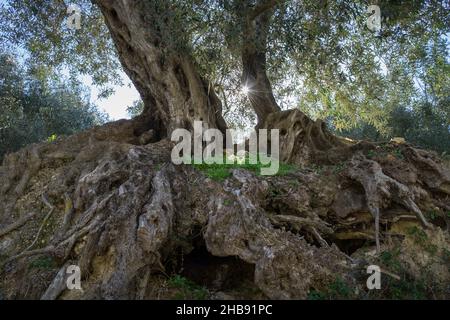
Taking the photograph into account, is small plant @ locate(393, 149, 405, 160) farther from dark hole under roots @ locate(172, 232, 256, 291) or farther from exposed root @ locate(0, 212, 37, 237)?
exposed root @ locate(0, 212, 37, 237)

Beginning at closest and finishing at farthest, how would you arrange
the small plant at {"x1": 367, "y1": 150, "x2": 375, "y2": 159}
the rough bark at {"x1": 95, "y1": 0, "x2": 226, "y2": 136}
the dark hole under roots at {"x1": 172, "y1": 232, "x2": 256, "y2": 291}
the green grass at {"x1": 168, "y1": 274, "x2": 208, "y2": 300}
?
the green grass at {"x1": 168, "y1": 274, "x2": 208, "y2": 300} → the dark hole under roots at {"x1": 172, "y1": 232, "x2": 256, "y2": 291} → the small plant at {"x1": 367, "y1": 150, "x2": 375, "y2": 159} → the rough bark at {"x1": 95, "y1": 0, "x2": 226, "y2": 136}

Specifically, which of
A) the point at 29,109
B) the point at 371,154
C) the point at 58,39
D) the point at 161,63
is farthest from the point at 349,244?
the point at 29,109

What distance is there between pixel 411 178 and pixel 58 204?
22.3 ft

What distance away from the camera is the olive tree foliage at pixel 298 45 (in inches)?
353

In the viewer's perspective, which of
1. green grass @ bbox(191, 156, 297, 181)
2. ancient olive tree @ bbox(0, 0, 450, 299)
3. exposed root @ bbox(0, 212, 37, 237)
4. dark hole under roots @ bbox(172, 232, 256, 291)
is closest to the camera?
ancient olive tree @ bbox(0, 0, 450, 299)

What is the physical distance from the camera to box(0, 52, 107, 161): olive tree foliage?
17234 millimetres

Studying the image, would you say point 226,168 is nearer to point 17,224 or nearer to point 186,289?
point 186,289

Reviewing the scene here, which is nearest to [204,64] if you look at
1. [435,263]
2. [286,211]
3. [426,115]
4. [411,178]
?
[286,211]

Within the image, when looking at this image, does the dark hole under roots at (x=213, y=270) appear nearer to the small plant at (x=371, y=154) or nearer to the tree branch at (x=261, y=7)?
the small plant at (x=371, y=154)

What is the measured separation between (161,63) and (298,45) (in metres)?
3.27

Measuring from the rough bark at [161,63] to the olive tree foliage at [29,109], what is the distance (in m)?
6.35

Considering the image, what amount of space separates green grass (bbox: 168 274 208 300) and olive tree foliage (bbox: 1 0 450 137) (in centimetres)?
514

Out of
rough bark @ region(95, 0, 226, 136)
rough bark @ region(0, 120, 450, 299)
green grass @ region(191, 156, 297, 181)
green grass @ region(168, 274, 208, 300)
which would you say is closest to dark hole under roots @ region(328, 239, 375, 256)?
rough bark @ region(0, 120, 450, 299)

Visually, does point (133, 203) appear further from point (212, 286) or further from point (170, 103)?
point (170, 103)
